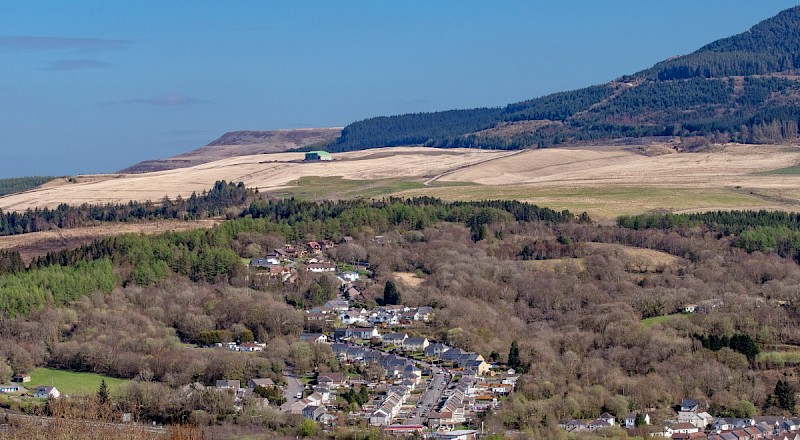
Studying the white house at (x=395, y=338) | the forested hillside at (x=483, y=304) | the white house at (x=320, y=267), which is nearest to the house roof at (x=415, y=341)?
the white house at (x=395, y=338)

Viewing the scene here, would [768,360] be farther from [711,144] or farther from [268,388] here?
[711,144]

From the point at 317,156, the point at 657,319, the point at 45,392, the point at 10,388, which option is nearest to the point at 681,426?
the point at 657,319

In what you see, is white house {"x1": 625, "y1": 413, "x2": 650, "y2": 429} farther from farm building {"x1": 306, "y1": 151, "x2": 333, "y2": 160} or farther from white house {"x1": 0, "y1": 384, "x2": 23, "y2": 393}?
farm building {"x1": 306, "y1": 151, "x2": 333, "y2": 160}

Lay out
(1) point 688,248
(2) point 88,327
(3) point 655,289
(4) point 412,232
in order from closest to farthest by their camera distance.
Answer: (2) point 88,327 < (3) point 655,289 < (1) point 688,248 < (4) point 412,232

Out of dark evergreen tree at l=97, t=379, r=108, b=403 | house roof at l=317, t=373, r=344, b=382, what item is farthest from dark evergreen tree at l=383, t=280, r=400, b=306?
dark evergreen tree at l=97, t=379, r=108, b=403

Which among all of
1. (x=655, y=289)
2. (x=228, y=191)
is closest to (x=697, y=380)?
(x=655, y=289)

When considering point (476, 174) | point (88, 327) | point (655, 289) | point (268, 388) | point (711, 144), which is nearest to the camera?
point (268, 388)
